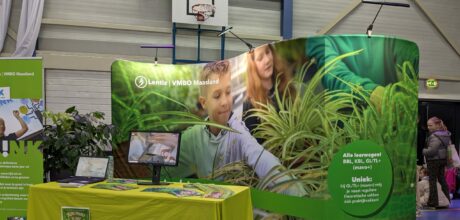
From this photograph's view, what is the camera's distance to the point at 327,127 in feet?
11.1

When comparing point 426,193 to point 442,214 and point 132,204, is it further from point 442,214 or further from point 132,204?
point 132,204

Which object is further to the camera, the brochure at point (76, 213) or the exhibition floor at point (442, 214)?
the exhibition floor at point (442, 214)

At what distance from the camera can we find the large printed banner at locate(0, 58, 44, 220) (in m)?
4.03

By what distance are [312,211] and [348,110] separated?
87 cm

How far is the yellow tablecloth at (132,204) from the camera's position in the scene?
8.91 ft

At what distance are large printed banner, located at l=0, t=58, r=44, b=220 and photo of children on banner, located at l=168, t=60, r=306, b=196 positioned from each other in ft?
4.64

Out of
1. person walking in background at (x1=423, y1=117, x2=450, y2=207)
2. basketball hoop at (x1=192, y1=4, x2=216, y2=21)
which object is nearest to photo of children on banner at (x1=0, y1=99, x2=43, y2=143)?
basketball hoop at (x1=192, y1=4, x2=216, y2=21)

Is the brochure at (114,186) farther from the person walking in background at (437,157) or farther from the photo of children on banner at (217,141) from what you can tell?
the person walking in background at (437,157)

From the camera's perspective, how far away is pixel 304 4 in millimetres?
7629

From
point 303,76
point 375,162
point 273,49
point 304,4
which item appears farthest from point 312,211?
point 304,4

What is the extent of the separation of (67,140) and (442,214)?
5.55 metres

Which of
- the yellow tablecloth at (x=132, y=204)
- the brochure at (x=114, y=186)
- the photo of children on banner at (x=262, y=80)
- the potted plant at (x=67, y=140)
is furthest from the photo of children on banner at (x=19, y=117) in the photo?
the photo of children on banner at (x=262, y=80)

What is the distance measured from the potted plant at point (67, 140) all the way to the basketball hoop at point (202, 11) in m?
2.68

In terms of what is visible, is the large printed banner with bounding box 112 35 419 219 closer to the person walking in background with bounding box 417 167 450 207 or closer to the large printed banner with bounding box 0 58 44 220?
the large printed banner with bounding box 0 58 44 220
